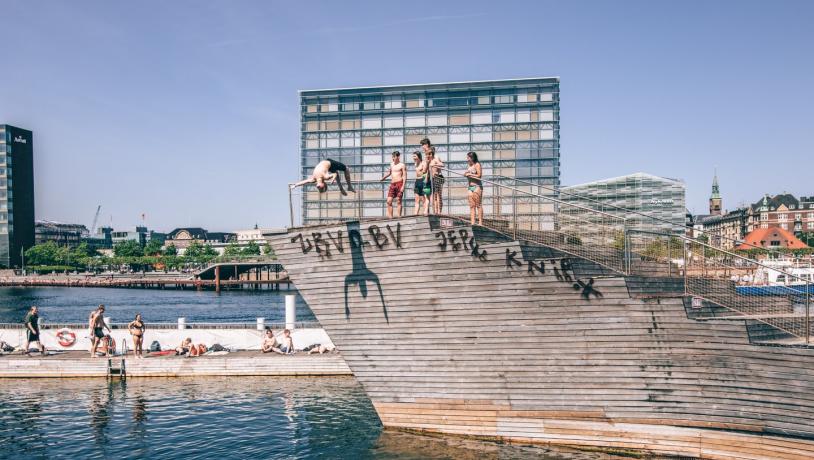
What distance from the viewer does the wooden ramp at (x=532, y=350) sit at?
39.4 feet

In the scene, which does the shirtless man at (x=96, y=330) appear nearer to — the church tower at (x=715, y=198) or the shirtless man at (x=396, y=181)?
the shirtless man at (x=396, y=181)

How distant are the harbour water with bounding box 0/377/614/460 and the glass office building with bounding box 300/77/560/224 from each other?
61436mm


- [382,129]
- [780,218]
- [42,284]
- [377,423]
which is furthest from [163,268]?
[780,218]

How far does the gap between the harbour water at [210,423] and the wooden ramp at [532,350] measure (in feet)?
3.14

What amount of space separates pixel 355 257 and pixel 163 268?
164m

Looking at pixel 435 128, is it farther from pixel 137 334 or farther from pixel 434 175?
pixel 434 175

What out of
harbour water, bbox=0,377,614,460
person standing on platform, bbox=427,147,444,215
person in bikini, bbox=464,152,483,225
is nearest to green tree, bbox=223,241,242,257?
harbour water, bbox=0,377,614,460

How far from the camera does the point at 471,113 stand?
88.4 metres

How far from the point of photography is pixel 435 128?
89125 mm

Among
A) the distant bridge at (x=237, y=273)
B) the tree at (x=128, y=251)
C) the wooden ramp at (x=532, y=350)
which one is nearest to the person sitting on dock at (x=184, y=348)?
the wooden ramp at (x=532, y=350)

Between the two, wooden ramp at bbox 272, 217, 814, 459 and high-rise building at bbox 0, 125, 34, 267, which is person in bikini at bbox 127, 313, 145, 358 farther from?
high-rise building at bbox 0, 125, 34, 267

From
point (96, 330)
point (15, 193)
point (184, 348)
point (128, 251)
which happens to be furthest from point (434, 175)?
point (128, 251)

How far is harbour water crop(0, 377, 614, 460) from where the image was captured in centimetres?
1472

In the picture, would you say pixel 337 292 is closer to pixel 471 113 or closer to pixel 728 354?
pixel 728 354
